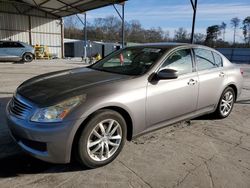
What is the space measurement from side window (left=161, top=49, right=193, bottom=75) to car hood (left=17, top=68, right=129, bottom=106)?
2.67ft

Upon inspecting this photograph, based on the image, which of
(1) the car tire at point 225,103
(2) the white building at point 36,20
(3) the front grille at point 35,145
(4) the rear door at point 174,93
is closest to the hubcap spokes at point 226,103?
(1) the car tire at point 225,103

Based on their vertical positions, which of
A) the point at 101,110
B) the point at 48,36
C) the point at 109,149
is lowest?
the point at 109,149

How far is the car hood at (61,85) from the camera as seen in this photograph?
2930 mm

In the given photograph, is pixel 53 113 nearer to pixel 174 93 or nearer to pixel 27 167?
pixel 27 167

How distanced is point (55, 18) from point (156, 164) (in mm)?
27288

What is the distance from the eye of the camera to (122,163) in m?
3.22

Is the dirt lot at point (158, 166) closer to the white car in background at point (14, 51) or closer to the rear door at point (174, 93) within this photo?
the rear door at point (174, 93)

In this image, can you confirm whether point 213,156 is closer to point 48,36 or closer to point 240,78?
point 240,78

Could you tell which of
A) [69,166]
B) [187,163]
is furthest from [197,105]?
[69,166]

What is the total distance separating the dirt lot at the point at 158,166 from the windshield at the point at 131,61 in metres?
1.14

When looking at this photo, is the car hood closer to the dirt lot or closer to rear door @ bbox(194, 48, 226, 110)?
the dirt lot

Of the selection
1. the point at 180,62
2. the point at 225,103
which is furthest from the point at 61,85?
the point at 225,103

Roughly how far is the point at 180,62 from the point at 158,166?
5.83 ft

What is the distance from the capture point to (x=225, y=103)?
5.15 meters
